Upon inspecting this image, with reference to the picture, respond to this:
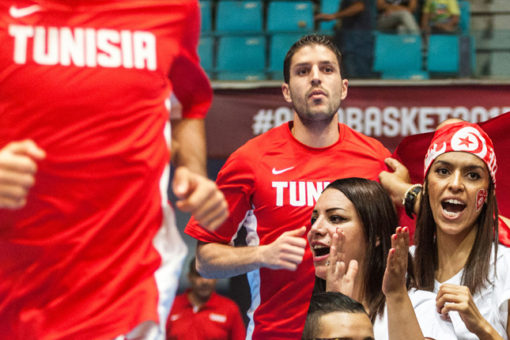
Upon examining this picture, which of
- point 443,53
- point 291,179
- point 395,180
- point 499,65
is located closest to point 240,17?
point 443,53

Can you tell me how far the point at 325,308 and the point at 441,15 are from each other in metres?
5.75

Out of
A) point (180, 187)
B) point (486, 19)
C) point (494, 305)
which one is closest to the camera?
point (180, 187)

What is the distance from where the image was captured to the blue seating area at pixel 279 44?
671cm

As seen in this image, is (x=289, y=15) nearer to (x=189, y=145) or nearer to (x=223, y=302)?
(x=223, y=302)

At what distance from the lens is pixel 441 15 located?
7.33 metres

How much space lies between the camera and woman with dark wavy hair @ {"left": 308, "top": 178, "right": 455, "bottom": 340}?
2.49 metres

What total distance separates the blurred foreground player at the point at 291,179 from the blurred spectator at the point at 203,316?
268 centimetres

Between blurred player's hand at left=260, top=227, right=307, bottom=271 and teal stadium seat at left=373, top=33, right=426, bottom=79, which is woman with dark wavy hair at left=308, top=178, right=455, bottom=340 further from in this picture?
teal stadium seat at left=373, top=33, right=426, bottom=79

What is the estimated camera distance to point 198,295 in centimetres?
601

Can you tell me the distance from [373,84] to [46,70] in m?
5.14

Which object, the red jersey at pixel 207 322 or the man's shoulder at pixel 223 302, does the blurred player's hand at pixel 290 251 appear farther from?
the man's shoulder at pixel 223 302

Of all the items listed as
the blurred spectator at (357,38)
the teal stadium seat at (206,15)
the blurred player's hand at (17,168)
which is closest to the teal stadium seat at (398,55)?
the blurred spectator at (357,38)

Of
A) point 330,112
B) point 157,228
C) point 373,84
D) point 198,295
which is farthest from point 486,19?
point 157,228

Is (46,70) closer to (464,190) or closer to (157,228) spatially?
(157,228)
